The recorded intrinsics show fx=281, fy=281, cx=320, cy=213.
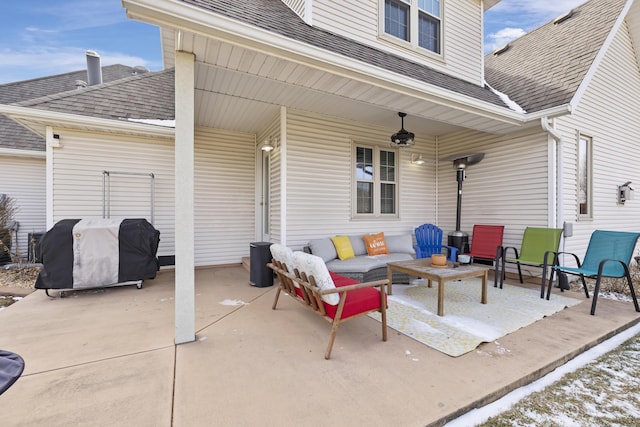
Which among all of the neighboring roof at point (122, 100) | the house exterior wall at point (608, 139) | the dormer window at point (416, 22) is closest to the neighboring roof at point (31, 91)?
the neighboring roof at point (122, 100)

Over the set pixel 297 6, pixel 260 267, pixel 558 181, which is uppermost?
pixel 297 6

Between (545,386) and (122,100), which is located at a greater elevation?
(122,100)

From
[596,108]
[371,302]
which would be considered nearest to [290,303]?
[371,302]

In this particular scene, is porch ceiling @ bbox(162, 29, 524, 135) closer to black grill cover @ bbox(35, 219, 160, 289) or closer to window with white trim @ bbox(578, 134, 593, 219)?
window with white trim @ bbox(578, 134, 593, 219)

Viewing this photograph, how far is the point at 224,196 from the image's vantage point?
21.6ft

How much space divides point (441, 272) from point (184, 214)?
10.1 feet

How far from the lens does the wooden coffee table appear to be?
133 inches

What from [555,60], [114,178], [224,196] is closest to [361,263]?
[224,196]

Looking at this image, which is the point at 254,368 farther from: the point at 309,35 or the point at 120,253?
the point at 309,35

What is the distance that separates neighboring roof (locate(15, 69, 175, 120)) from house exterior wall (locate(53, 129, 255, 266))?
1.78ft

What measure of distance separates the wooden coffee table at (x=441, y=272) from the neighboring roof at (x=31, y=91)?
30.3 feet

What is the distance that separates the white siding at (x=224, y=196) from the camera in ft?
20.8

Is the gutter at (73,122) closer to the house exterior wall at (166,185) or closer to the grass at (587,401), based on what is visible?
the house exterior wall at (166,185)

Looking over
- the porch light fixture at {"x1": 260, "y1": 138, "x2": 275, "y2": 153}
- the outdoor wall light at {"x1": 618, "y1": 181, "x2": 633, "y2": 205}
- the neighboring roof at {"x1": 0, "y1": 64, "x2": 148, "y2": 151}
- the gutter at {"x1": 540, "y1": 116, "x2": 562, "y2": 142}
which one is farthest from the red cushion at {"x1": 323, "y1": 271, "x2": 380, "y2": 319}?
the neighboring roof at {"x1": 0, "y1": 64, "x2": 148, "y2": 151}
